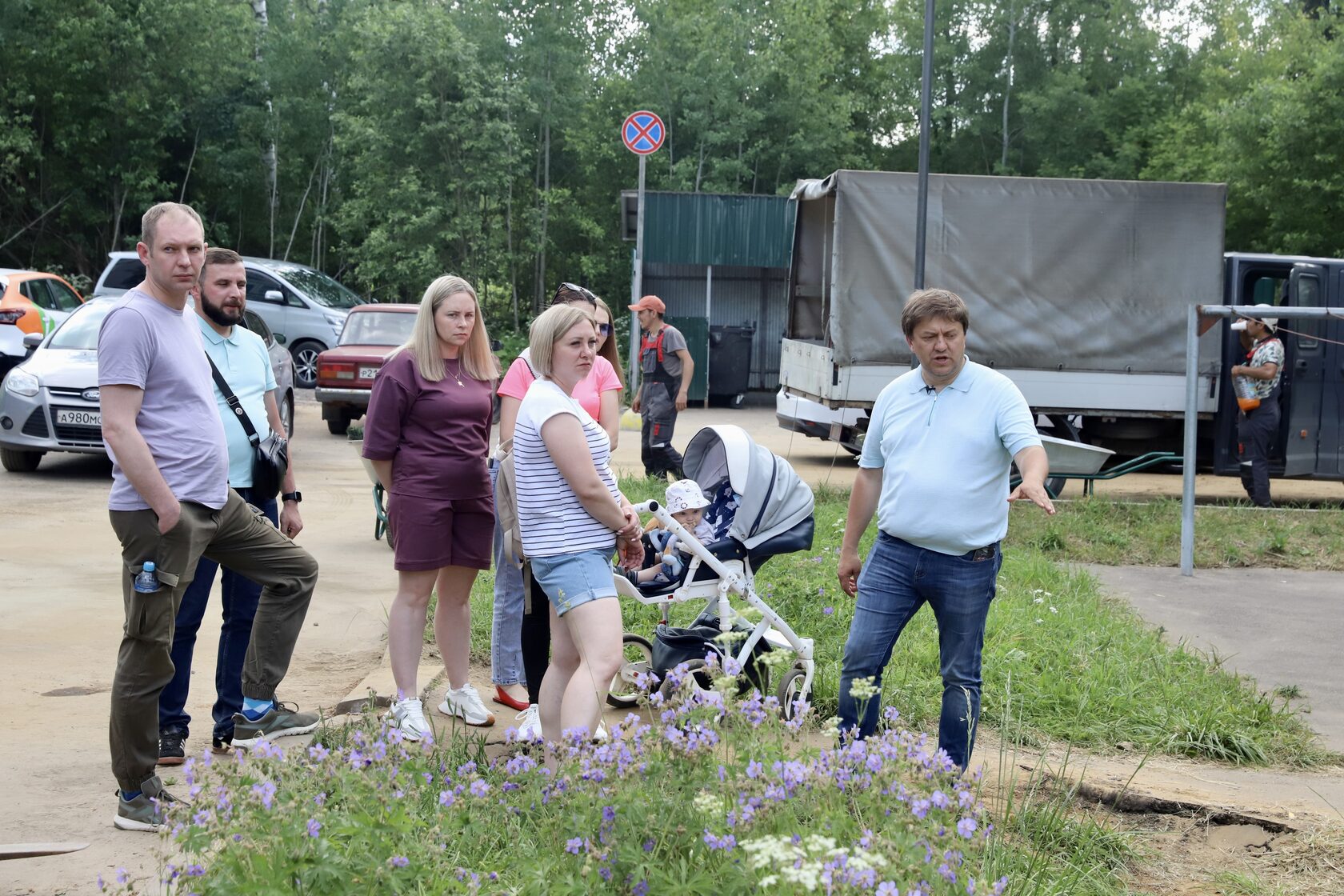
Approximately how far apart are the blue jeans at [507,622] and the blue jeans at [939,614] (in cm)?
156

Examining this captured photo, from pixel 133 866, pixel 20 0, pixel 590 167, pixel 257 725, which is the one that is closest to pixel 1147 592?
pixel 257 725

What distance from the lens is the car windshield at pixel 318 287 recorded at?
72.3 feet

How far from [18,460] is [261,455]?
859 centimetres

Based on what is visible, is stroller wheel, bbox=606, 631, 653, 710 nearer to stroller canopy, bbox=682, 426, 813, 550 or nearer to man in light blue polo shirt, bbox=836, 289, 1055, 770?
→ stroller canopy, bbox=682, 426, 813, 550

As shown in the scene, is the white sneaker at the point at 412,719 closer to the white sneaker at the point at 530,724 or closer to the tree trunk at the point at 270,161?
the white sneaker at the point at 530,724

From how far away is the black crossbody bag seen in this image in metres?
5.09

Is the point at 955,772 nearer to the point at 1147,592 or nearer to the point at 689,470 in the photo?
the point at 689,470

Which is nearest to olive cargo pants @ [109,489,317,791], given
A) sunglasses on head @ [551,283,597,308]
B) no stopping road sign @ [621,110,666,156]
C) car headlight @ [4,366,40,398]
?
sunglasses on head @ [551,283,597,308]

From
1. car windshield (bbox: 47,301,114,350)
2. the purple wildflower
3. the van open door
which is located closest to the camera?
the purple wildflower

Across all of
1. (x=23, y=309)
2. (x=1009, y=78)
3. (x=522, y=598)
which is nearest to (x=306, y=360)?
(x=23, y=309)

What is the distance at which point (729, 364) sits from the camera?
24.0m

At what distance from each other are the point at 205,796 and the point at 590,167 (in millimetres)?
30951

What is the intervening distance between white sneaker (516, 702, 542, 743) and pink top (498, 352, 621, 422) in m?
1.28

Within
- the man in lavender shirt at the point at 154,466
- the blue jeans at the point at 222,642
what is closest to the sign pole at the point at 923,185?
the blue jeans at the point at 222,642
